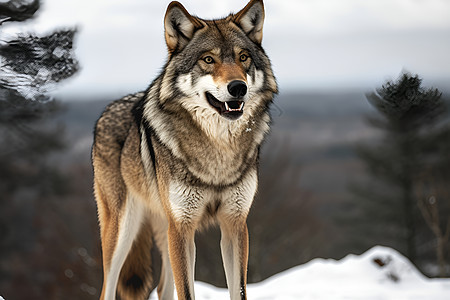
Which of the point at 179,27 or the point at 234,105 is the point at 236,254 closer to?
the point at 234,105

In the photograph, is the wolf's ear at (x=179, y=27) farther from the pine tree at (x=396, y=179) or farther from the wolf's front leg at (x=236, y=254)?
the pine tree at (x=396, y=179)

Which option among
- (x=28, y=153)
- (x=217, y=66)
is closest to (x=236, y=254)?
(x=217, y=66)

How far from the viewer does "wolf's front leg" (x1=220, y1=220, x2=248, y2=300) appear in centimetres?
378

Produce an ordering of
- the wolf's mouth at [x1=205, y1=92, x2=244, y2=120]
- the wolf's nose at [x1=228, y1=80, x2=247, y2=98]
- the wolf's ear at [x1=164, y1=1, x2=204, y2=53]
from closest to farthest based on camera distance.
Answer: the wolf's nose at [x1=228, y1=80, x2=247, y2=98] → the wolf's mouth at [x1=205, y1=92, x2=244, y2=120] → the wolf's ear at [x1=164, y1=1, x2=204, y2=53]

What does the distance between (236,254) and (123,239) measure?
1104mm

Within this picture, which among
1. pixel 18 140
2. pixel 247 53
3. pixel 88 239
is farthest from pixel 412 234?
pixel 247 53

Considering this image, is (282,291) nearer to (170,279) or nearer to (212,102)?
(170,279)

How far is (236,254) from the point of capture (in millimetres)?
3793

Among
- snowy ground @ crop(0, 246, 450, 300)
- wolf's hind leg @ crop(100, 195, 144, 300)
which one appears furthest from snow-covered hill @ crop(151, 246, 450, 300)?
wolf's hind leg @ crop(100, 195, 144, 300)

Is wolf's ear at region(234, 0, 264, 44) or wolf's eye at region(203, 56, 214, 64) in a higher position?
wolf's ear at region(234, 0, 264, 44)

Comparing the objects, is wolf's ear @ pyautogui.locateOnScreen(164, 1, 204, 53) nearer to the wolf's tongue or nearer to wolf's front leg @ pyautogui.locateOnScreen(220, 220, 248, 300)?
the wolf's tongue

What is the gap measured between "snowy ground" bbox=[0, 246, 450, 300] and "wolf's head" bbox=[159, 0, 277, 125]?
2999 mm

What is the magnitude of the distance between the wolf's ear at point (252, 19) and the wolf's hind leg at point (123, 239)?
1710 millimetres

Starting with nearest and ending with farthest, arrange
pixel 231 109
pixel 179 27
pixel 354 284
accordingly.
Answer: pixel 231 109 < pixel 179 27 < pixel 354 284
